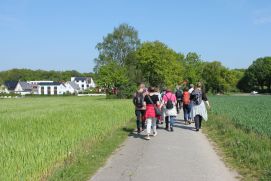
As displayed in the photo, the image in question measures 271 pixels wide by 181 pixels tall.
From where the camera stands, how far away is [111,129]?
52.6 feet

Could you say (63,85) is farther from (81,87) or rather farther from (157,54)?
(157,54)

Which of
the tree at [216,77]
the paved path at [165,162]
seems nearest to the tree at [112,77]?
the tree at [216,77]

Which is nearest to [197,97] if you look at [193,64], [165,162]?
[165,162]

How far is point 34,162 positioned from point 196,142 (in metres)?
5.86

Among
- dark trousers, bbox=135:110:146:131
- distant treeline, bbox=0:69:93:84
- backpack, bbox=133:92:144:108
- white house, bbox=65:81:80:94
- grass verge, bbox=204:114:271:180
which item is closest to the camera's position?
grass verge, bbox=204:114:271:180

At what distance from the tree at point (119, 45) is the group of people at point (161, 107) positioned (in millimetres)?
65742

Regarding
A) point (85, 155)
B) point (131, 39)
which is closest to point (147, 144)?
point (85, 155)

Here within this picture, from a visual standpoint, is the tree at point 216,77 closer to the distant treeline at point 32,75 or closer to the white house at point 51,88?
the white house at point 51,88

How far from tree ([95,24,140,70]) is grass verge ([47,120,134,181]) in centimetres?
A: 7187

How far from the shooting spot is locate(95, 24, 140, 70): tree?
3327 inches

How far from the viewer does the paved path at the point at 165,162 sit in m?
7.71

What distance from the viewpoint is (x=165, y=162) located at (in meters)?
9.12

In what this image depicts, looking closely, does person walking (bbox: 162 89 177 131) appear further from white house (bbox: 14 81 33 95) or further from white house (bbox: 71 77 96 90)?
white house (bbox: 71 77 96 90)

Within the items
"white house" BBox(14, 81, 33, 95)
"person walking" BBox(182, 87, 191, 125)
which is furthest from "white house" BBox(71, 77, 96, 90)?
"person walking" BBox(182, 87, 191, 125)
